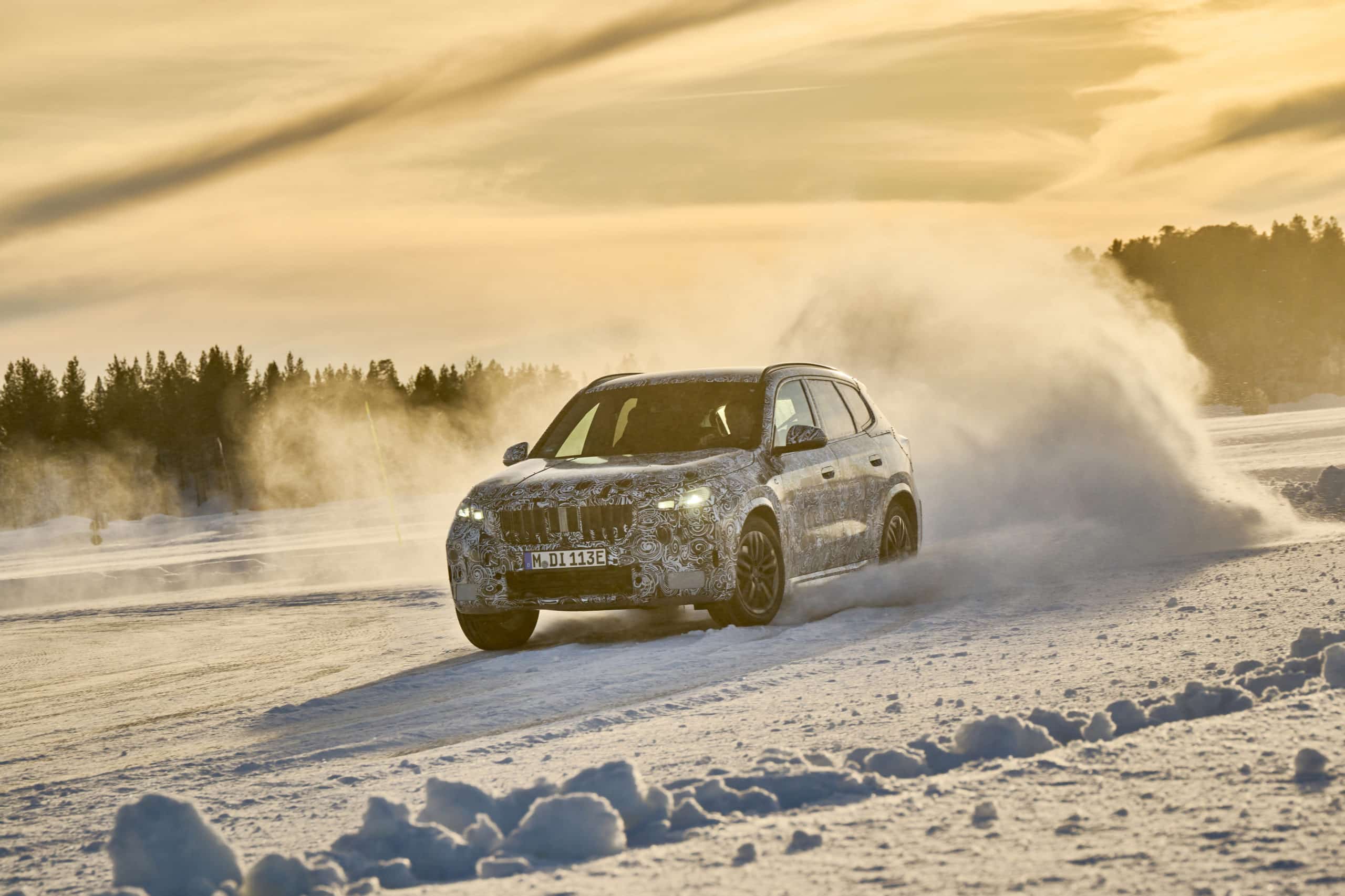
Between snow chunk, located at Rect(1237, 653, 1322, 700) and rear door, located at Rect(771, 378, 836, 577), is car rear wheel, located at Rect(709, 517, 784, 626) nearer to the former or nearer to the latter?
rear door, located at Rect(771, 378, 836, 577)

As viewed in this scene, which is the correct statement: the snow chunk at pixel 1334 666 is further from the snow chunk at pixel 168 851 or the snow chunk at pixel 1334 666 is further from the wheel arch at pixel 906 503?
the wheel arch at pixel 906 503

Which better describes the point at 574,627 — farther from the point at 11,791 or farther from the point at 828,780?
the point at 828,780

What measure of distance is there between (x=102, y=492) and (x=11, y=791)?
136 metres

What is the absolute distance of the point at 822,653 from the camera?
8.55m

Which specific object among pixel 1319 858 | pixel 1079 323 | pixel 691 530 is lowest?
pixel 1319 858

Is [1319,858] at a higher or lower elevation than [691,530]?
lower

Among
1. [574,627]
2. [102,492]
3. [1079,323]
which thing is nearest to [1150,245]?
[102,492]

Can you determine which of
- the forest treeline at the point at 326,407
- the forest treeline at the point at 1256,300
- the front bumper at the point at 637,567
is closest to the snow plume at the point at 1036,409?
the front bumper at the point at 637,567

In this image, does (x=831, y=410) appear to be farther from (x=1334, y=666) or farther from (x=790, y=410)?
(x=1334, y=666)

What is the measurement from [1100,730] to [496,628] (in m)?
5.03

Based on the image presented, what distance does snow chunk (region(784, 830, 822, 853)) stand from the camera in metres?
4.45

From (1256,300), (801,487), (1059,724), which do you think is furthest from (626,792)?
(1256,300)

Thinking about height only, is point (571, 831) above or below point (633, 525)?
below

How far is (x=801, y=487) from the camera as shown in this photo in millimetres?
10305
